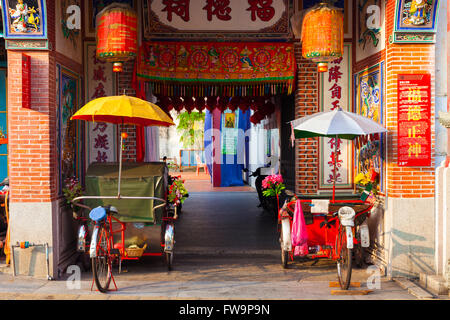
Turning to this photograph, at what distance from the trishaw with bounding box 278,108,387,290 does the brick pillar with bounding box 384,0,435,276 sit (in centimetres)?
39

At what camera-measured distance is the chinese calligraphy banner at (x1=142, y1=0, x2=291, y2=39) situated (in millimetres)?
7832

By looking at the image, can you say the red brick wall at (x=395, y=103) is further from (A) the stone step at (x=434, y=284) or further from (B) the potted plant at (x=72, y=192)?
(B) the potted plant at (x=72, y=192)

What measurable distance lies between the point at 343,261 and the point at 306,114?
301cm

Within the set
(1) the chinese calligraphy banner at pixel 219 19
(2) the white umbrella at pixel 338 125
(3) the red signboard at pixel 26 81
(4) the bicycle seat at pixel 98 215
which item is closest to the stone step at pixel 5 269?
(4) the bicycle seat at pixel 98 215

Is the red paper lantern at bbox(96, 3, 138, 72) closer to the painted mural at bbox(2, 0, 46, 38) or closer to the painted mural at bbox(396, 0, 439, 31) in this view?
the painted mural at bbox(2, 0, 46, 38)

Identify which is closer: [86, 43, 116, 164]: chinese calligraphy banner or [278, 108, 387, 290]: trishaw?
[278, 108, 387, 290]: trishaw

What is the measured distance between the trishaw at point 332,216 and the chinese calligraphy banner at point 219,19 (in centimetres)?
205

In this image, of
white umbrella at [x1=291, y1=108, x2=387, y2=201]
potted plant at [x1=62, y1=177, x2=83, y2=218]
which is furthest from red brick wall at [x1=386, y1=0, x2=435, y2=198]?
potted plant at [x1=62, y1=177, x2=83, y2=218]

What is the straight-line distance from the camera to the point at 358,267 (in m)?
6.77

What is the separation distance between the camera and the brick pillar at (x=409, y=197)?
6211 millimetres

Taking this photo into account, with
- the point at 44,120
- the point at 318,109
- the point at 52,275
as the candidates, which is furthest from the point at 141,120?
the point at 318,109

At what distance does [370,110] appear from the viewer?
7105 millimetres

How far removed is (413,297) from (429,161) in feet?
6.08
